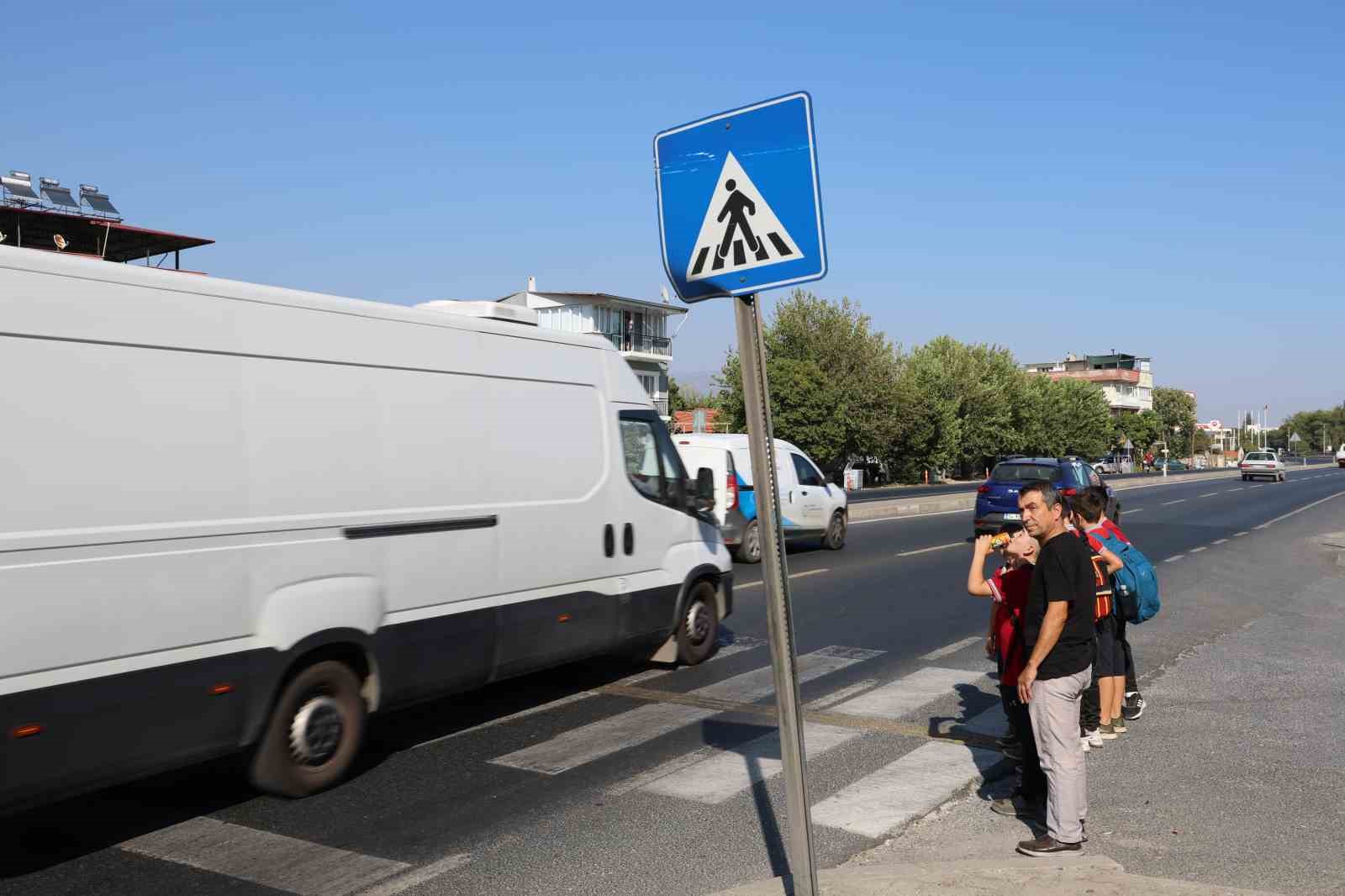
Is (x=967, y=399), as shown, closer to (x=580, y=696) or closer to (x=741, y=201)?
(x=580, y=696)

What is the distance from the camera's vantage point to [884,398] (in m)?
65.6

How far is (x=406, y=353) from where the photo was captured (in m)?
6.37

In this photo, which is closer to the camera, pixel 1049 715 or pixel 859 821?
pixel 1049 715

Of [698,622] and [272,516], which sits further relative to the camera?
[698,622]

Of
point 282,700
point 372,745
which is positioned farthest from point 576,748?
point 282,700

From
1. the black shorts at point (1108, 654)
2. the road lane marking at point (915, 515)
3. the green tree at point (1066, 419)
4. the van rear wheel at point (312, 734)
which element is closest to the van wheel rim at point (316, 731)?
the van rear wheel at point (312, 734)

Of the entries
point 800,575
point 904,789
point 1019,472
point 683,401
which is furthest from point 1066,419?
point 904,789

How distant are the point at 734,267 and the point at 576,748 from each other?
12.7ft

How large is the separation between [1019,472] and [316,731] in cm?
1709

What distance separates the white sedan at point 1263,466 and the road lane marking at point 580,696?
6635cm

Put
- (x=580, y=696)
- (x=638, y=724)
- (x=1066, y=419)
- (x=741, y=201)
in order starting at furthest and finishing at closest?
(x=1066, y=419)
(x=580, y=696)
(x=638, y=724)
(x=741, y=201)

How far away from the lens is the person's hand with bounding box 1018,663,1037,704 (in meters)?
4.79

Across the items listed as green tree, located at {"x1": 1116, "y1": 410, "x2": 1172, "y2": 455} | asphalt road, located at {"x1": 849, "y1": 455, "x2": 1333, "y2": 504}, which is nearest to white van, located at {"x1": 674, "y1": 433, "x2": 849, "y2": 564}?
asphalt road, located at {"x1": 849, "y1": 455, "x2": 1333, "y2": 504}

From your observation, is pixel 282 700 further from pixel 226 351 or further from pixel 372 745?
pixel 226 351
